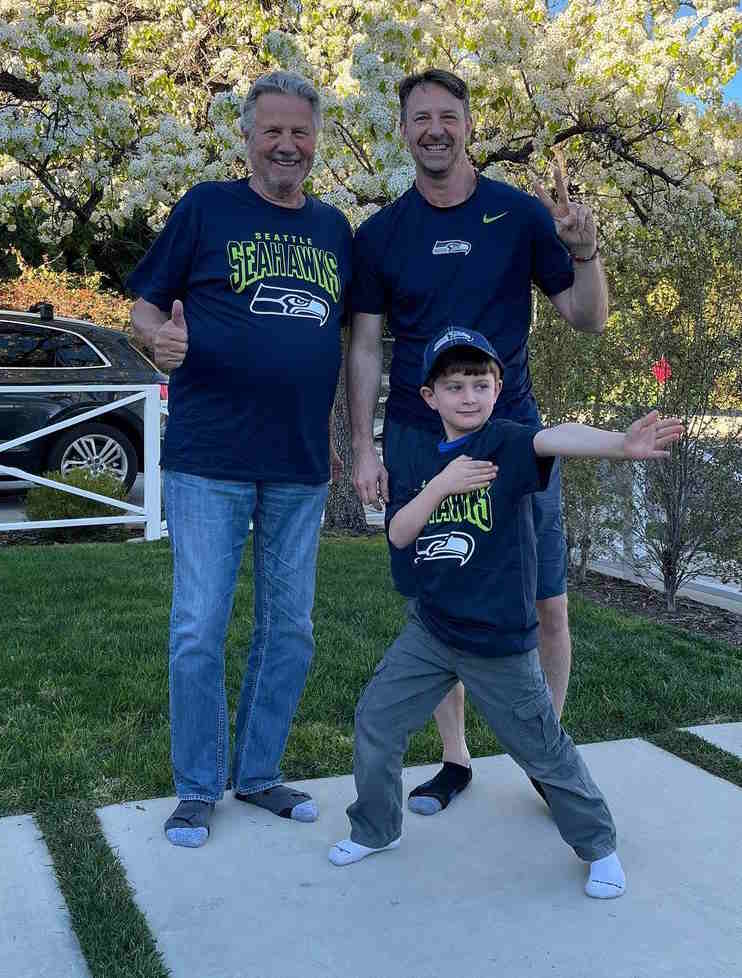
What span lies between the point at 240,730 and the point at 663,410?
3476 millimetres

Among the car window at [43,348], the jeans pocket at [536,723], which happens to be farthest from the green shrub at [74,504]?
the jeans pocket at [536,723]

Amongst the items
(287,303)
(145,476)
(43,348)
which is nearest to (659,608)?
(287,303)

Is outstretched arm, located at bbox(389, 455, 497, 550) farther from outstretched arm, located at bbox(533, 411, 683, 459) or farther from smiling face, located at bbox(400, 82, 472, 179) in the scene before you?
smiling face, located at bbox(400, 82, 472, 179)

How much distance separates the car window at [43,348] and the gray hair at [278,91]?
6745mm

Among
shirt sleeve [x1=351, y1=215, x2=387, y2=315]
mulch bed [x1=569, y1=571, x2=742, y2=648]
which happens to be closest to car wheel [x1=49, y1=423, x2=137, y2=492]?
mulch bed [x1=569, y1=571, x2=742, y2=648]

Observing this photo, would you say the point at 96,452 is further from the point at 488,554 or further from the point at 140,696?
the point at 488,554

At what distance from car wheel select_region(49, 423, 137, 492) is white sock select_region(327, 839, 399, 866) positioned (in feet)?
21.6

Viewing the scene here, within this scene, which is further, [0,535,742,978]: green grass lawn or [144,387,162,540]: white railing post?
[144,387,162,540]: white railing post

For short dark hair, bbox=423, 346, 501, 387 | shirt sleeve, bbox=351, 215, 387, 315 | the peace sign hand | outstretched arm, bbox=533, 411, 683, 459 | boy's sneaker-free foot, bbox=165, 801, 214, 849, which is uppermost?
the peace sign hand

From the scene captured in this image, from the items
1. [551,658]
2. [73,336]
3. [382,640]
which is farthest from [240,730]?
[73,336]

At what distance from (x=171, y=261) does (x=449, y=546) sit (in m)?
1.08

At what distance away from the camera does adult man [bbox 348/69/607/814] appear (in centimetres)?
302

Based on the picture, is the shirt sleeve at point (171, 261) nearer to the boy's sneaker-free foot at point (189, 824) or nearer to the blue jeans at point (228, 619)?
the blue jeans at point (228, 619)

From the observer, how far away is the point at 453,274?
9.92ft
